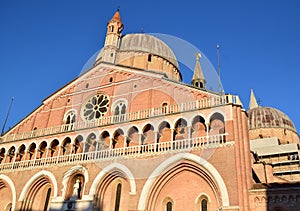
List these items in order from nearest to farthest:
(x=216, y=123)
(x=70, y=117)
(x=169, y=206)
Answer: (x=169, y=206) → (x=216, y=123) → (x=70, y=117)

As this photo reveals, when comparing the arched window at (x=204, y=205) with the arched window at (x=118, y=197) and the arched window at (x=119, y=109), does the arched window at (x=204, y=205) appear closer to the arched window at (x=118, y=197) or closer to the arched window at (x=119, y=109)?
the arched window at (x=118, y=197)

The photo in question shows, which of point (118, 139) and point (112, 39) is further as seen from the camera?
point (112, 39)

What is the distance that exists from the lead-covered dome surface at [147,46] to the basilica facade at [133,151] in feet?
14.3

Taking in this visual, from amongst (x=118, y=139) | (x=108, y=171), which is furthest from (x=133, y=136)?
(x=108, y=171)

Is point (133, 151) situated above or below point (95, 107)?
below

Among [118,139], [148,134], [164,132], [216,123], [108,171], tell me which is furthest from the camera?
[118,139]

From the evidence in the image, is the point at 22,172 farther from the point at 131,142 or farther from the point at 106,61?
the point at 106,61

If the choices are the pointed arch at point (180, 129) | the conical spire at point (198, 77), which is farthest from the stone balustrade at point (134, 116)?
the conical spire at point (198, 77)

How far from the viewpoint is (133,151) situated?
71.4ft

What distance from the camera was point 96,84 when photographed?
28203 millimetres

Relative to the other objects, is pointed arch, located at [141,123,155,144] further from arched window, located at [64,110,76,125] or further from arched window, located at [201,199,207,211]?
arched window, located at [64,110,76,125]

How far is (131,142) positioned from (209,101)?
21.0ft

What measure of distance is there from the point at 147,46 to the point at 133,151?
738 inches

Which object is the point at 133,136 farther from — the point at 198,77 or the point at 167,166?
the point at 198,77
